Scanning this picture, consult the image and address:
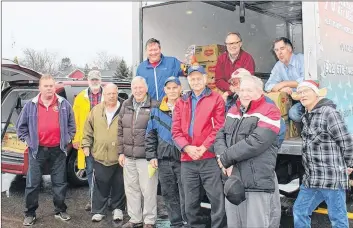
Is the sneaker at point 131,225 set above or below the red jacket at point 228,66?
below

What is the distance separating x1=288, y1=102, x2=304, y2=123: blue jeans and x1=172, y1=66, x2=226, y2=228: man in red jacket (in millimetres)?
885

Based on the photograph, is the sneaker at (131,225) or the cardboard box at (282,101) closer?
the cardboard box at (282,101)

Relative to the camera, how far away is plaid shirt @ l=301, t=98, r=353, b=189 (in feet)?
12.0

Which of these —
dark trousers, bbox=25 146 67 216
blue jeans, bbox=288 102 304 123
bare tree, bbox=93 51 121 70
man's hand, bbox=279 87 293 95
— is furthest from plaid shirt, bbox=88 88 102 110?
bare tree, bbox=93 51 121 70

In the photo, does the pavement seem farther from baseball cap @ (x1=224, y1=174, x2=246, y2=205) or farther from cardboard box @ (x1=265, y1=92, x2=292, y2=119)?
baseball cap @ (x1=224, y1=174, x2=246, y2=205)

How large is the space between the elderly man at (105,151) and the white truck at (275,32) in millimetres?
917

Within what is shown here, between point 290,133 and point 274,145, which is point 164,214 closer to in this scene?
point 290,133

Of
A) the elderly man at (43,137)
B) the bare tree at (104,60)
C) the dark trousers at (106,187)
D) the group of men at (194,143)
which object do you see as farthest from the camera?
the bare tree at (104,60)

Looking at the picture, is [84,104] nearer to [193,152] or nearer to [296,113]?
[193,152]

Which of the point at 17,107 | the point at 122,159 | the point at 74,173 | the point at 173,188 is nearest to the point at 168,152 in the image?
the point at 173,188

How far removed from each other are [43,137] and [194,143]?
199cm

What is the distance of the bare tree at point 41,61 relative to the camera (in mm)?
45031

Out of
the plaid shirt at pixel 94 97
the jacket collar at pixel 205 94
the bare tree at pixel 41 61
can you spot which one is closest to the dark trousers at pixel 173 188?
the jacket collar at pixel 205 94

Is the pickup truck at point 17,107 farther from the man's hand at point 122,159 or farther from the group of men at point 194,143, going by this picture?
the man's hand at point 122,159
